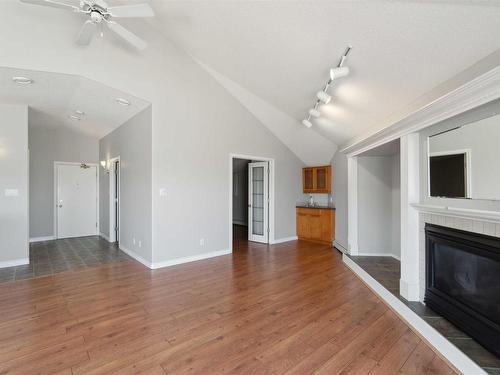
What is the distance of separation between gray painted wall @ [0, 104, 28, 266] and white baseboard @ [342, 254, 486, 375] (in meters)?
5.66

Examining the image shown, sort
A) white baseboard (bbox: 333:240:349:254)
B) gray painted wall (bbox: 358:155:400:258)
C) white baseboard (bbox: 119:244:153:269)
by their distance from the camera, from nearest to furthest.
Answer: white baseboard (bbox: 119:244:153:269) → gray painted wall (bbox: 358:155:400:258) → white baseboard (bbox: 333:240:349:254)

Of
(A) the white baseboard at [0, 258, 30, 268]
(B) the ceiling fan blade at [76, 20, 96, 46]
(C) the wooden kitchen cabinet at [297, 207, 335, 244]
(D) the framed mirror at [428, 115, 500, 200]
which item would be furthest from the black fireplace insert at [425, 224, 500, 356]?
(A) the white baseboard at [0, 258, 30, 268]

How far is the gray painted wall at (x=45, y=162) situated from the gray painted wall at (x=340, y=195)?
6673mm

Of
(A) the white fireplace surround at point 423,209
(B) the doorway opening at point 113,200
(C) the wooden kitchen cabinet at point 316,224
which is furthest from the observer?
(B) the doorway opening at point 113,200

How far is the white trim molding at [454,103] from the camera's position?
1688 millimetres

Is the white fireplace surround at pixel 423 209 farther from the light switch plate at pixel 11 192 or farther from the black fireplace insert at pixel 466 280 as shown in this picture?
the light switch plate at pixel 11 192

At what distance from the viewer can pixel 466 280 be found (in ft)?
7.34

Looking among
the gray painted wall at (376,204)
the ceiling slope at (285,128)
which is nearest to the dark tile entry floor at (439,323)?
the gray painted wall at (376,204)

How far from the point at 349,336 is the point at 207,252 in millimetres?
3064

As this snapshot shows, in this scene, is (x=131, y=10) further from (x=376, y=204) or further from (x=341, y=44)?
(x=376, y=204)

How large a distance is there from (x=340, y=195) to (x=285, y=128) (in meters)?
1.92

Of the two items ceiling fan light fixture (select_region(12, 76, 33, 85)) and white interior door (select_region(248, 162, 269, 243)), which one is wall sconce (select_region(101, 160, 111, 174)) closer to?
ceiling fan light fixture (select_region(12, 76, 33, 85))

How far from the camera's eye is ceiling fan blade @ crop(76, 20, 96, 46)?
2.57 meters

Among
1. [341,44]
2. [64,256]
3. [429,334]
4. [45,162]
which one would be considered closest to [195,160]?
[341,44]
